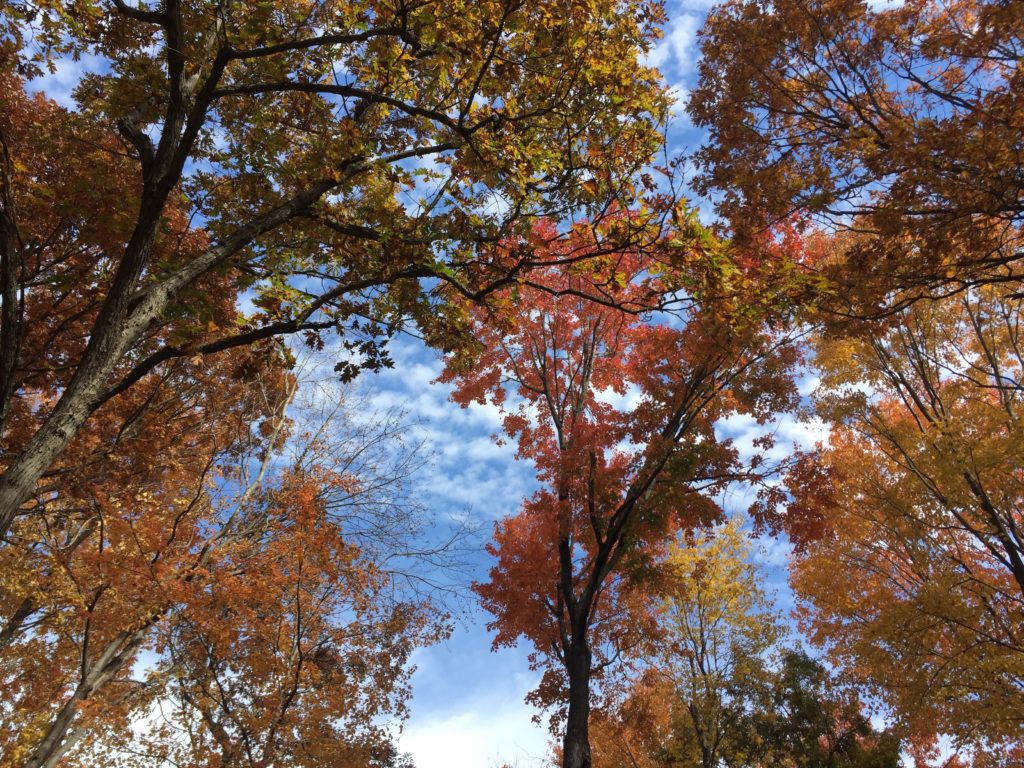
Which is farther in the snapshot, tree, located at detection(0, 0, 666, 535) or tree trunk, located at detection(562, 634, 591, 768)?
tree trunk, located at detection(562, 634, 591, 768)

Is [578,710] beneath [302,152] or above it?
beneath

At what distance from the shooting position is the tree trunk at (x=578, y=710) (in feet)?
24.0

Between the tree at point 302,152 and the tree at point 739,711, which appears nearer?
the tree at point 302,152

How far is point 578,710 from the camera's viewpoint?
7660mm

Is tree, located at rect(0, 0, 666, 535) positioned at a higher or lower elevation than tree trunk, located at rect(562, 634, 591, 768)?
A: higher

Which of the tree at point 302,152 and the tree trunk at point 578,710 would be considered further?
the tree trunk at point 578,710

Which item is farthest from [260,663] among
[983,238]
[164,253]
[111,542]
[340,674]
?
[983,238]

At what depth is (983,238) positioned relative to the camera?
16.3 feet

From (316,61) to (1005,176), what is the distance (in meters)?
6.14

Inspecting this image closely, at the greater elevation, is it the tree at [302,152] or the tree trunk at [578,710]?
the tree at [302,152]

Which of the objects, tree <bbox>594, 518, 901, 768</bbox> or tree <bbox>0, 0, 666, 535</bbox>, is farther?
tree <bbox>594, 518, 901, 768</bbox>

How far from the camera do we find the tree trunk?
7.32m

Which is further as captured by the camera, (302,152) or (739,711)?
(739,711)

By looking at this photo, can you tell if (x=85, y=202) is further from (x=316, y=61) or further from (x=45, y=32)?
(x=316, y=61)
